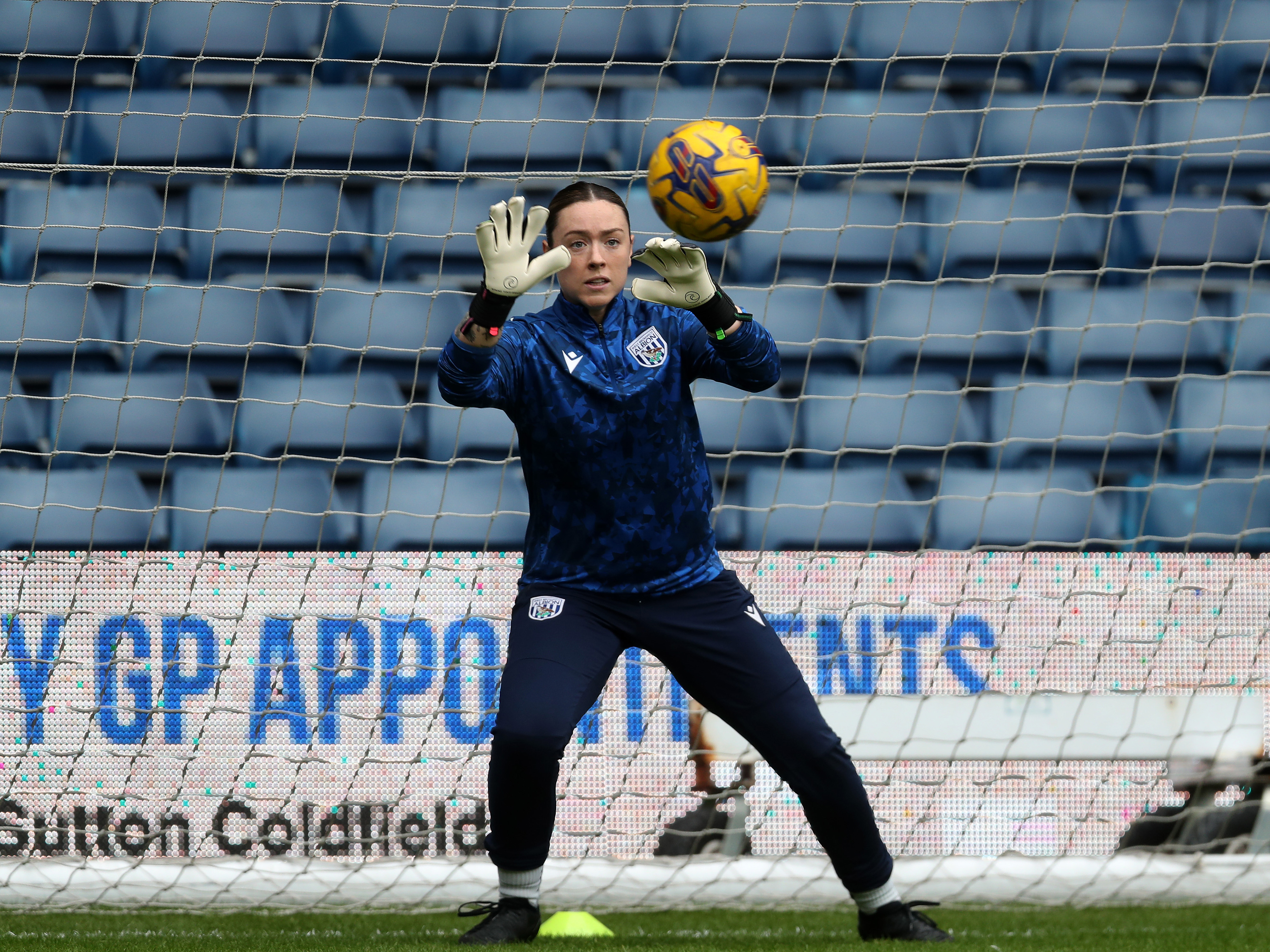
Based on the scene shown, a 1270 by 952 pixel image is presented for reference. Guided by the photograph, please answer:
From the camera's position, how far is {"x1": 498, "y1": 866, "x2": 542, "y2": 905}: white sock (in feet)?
9.51

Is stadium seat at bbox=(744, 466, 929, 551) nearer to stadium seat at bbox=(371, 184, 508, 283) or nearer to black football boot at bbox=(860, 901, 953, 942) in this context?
stadium seat at bbox=(371, 184, 508, 283)

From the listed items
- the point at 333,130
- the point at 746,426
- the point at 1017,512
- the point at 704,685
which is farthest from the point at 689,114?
the point at 704,685

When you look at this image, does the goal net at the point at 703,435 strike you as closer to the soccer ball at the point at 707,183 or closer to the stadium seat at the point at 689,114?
the stadium seat at the point at 689,114

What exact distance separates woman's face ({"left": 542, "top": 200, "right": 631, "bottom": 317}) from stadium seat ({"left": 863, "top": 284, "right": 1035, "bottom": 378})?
305 centimetres

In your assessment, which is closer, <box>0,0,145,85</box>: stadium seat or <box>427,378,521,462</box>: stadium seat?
<box>427,378,521,462</box>: stadium seat

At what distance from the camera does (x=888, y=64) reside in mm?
5742

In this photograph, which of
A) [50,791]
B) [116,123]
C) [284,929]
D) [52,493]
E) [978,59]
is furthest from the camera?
[978,59]

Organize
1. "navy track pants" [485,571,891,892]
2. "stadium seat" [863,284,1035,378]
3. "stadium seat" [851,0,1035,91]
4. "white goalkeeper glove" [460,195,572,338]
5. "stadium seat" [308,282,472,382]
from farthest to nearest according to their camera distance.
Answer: "stadium seat" [851,0,1035,91], "stadium seat" [863,284,1035,378], "stadium seat" [308,282,472,382], "navy track pants" [485,571,891,892], "white goalkeeper glove" [460,195,572,338]

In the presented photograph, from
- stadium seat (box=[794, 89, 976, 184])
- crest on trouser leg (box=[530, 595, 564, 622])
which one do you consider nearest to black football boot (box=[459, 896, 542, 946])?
crest on trouser leg (box=[530, 595, 564, 622])

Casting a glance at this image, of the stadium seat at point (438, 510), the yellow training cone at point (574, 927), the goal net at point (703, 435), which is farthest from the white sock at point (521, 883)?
the stadium seat at point (438, 510)

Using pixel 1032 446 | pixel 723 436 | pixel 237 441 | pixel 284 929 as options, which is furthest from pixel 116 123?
pixel 1032 446

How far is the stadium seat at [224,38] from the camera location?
6.01 meters

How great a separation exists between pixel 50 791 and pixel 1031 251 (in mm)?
4441

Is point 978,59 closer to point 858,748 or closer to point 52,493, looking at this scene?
point 858,748
